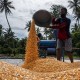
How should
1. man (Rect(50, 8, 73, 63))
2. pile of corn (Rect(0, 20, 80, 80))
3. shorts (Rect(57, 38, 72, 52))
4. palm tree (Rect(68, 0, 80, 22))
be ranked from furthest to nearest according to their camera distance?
palm tree (Rect(68, 0, 80, 22)) → shorts (Rect(57, 38, 72, 52)) → man (Rect(50, 8, 73, 63)) → pile of corn (Rect(0, 20, 80, 80))

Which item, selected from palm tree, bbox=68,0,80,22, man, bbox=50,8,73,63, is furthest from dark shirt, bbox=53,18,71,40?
palm tree, bbox=68,0,80,22

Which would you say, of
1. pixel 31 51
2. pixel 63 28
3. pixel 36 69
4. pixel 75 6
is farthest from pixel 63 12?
pixel 75 6

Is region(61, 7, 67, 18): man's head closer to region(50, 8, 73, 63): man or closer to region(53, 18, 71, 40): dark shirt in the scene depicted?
region(50, 8, 73, 63): man

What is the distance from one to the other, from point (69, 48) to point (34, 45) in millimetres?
943

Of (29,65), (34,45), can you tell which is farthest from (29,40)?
(29,65)

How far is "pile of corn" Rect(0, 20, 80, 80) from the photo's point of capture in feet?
19.1

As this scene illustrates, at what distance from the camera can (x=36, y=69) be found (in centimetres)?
854

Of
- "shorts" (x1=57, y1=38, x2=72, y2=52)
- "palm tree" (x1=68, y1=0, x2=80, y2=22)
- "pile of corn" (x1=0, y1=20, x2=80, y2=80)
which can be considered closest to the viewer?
"pile of corn" (x1=0, y1=20, x2=80, y2=80)

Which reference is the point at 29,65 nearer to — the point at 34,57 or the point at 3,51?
the point at 34,57

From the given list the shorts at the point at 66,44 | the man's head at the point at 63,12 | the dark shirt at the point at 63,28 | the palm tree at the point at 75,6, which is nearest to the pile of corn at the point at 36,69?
the shorts at the point at 66,44

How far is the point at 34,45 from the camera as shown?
31.3 feet

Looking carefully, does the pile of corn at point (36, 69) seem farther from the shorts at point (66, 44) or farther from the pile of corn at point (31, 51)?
the shorts at point (66, 44)

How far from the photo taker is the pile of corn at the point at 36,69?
229 inches

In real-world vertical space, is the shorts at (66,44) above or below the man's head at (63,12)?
below
